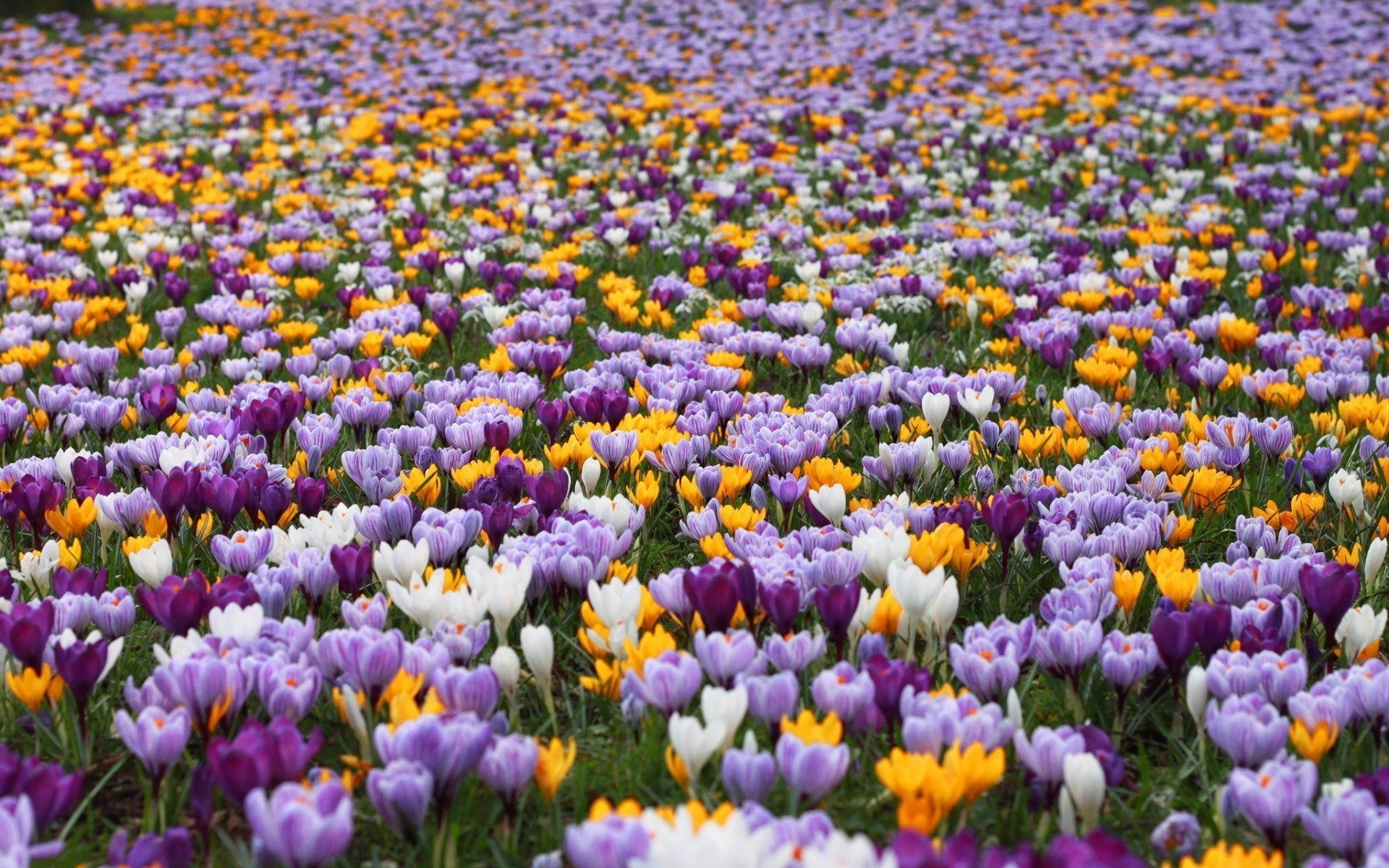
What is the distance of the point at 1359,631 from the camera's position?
2838 millimetres

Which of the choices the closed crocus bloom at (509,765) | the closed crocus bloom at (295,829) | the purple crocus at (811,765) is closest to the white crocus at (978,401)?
the purple crocus at (811,765)

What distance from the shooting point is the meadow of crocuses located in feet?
7.64

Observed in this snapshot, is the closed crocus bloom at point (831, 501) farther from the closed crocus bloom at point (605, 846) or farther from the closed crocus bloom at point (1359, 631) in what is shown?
the closed crocus bloom at point (605, 846)

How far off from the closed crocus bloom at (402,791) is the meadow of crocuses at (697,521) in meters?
0.01

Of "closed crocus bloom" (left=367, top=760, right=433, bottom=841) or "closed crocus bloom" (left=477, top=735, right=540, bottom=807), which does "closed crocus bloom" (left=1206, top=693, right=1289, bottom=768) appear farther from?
"closed crocus bloom" (left=367, top=760, right=433, bottom=841)

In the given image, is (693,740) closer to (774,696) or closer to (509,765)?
(774,696)

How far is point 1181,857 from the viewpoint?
7.41 ft

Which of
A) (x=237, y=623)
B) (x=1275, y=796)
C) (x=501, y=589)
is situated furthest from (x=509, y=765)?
(x=1275, y=796)

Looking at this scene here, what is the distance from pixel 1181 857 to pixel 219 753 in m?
1.81

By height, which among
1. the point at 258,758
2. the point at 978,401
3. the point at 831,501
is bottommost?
the point at 978,401

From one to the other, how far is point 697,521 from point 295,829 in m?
1.84

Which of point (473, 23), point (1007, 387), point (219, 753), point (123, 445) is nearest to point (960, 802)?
point (219, 753)

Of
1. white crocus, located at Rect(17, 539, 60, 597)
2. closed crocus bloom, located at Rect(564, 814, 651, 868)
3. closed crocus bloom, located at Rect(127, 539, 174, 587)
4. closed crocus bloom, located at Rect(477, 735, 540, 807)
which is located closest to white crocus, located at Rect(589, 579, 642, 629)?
closed crocus bloom, located at Rect(477, 735, 540, 807)

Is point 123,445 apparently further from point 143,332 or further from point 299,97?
point 299,97
